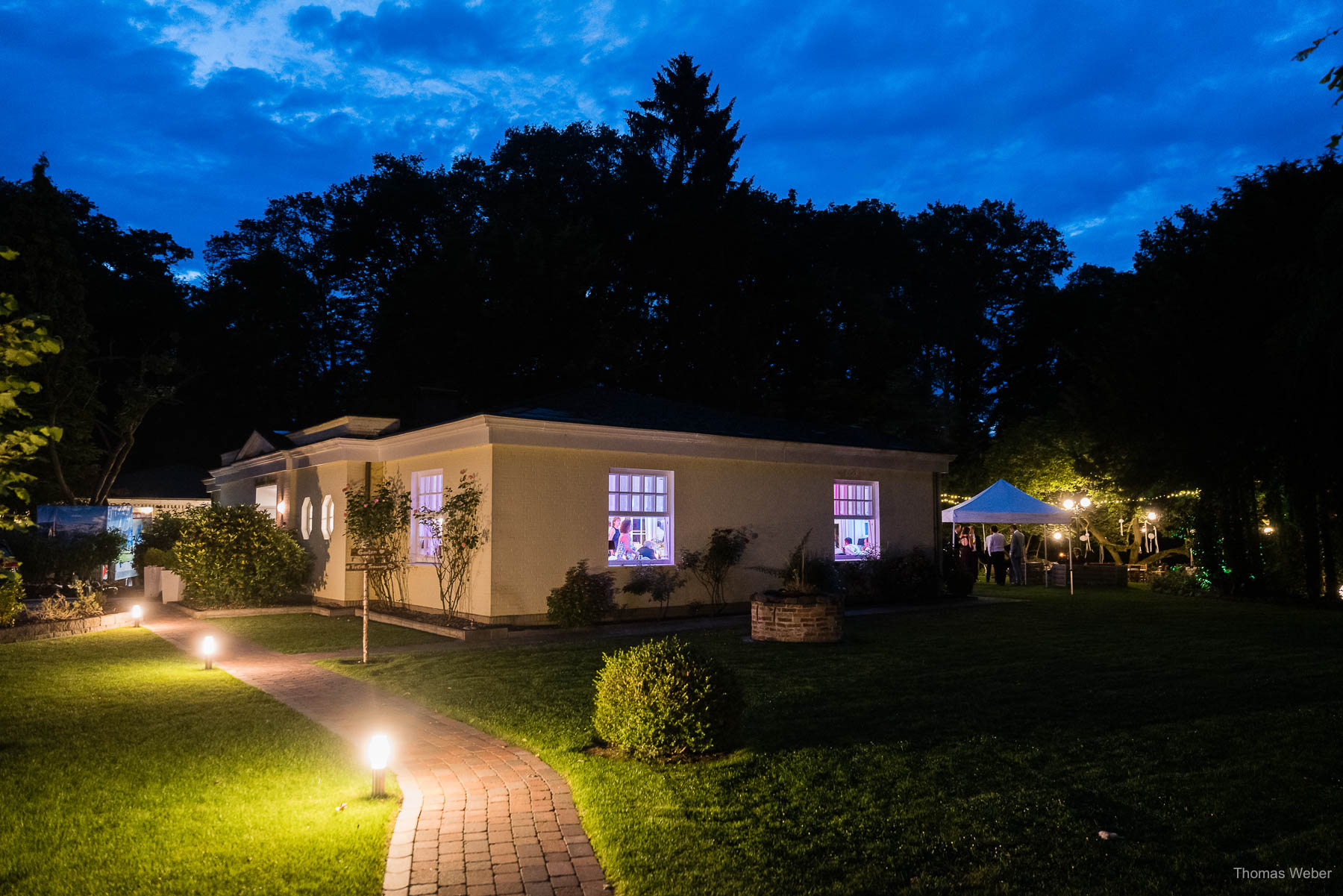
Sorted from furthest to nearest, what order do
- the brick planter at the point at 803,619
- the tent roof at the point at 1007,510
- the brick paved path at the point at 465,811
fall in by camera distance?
the tent roof at the point at 1007,510
the brick planter at the point at 803,619
the brick paved path at the point at 465,811

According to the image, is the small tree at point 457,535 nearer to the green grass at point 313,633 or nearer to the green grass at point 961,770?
the green grass at point 313,633

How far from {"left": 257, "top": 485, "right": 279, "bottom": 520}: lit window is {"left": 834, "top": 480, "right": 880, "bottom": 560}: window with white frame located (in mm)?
12453

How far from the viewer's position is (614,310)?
115ft

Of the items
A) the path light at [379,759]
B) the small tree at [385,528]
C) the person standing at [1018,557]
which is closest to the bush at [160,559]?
the small tree at [385,528]

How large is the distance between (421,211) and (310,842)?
38985mm

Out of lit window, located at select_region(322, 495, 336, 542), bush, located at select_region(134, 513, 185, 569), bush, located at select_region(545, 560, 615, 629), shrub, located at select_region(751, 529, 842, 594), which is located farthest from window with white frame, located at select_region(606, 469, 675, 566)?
bush, located at select_region(134, 513, 185, 569)

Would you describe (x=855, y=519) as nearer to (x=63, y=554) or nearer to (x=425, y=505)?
(x=425, y=505)

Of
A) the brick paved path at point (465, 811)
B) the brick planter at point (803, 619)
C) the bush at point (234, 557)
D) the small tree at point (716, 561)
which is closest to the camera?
the brick paved path at point (465, 811)

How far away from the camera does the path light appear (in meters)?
5.34

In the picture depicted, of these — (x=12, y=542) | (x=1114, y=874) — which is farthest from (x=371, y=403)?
(x=1114, y=874)

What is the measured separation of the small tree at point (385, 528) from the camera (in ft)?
49.3

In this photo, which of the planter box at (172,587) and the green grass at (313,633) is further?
the planter box at (172,587)

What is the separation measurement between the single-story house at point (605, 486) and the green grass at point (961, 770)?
9.50 ft

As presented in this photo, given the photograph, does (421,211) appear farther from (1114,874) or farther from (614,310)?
(1114,874)
